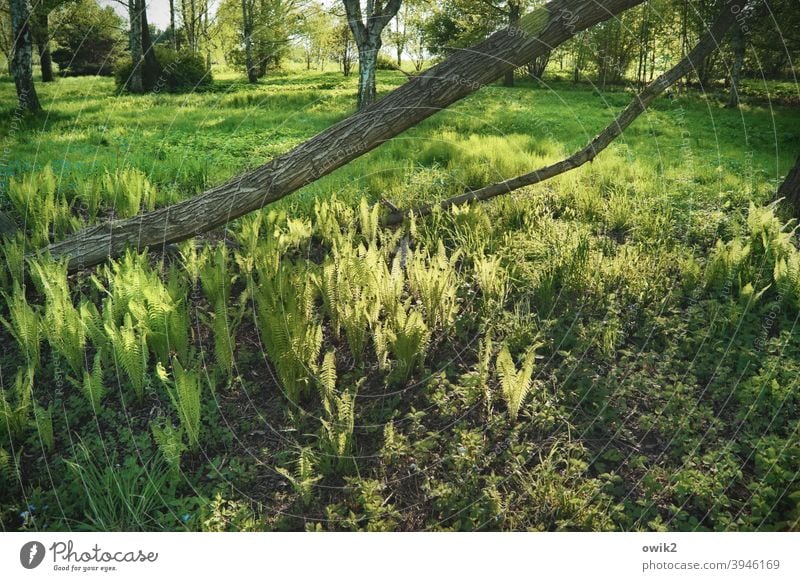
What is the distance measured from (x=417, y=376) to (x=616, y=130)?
114 inches

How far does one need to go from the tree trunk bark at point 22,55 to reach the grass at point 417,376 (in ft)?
10.2

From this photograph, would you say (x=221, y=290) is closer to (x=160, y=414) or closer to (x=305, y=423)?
(x=160, y=414)

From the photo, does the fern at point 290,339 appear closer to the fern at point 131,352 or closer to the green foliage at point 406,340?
the green foliage at point 406,340

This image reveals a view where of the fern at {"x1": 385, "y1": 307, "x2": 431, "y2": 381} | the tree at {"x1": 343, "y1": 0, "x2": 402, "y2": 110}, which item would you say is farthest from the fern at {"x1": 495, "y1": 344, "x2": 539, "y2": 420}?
the tree at {"x1": 343, "y1": 0, "x2": 402, "y2": 110}

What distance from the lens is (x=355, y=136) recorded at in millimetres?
3576

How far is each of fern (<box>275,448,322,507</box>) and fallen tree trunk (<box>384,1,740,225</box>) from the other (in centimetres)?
261

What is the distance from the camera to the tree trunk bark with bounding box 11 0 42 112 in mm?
7055

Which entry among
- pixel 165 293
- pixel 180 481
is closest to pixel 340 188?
pixel 165 293

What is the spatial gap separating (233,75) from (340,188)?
1323 cm

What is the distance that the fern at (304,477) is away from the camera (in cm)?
225

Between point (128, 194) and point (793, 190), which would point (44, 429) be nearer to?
point (128, 194)

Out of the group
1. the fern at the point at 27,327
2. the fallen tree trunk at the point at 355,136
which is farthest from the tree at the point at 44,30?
the fern at the point at 27,327

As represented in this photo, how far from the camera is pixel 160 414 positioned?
275 centimetres

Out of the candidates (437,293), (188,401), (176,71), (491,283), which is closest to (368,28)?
(491,283)
